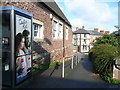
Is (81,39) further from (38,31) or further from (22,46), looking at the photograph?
(22,46)

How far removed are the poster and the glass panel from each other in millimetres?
301

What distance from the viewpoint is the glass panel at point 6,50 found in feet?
12.2

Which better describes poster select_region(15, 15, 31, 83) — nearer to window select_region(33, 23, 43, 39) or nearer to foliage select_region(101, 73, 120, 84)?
window select_region(33, 23, 43, 39)

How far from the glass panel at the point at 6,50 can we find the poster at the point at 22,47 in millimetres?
301

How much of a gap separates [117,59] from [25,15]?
4.23m

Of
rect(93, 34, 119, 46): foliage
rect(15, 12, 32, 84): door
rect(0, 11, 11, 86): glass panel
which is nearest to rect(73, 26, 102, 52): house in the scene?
rect(93, 34, 119, 46): foliage

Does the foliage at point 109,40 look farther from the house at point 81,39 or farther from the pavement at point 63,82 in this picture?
the house at point 81,39

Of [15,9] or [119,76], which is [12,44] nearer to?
[15,9]

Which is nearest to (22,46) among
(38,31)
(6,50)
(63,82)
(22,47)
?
(22,47)

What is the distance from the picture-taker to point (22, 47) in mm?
3943

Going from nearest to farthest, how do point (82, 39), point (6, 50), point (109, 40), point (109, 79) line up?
point (6, 50)
point (109, 79)
point (109, 40)
point (82, 39)

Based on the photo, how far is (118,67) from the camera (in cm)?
463

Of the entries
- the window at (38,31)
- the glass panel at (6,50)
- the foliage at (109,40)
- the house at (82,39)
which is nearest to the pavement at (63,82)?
the glass panel at (6,50)

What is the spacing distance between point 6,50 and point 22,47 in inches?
21.7
